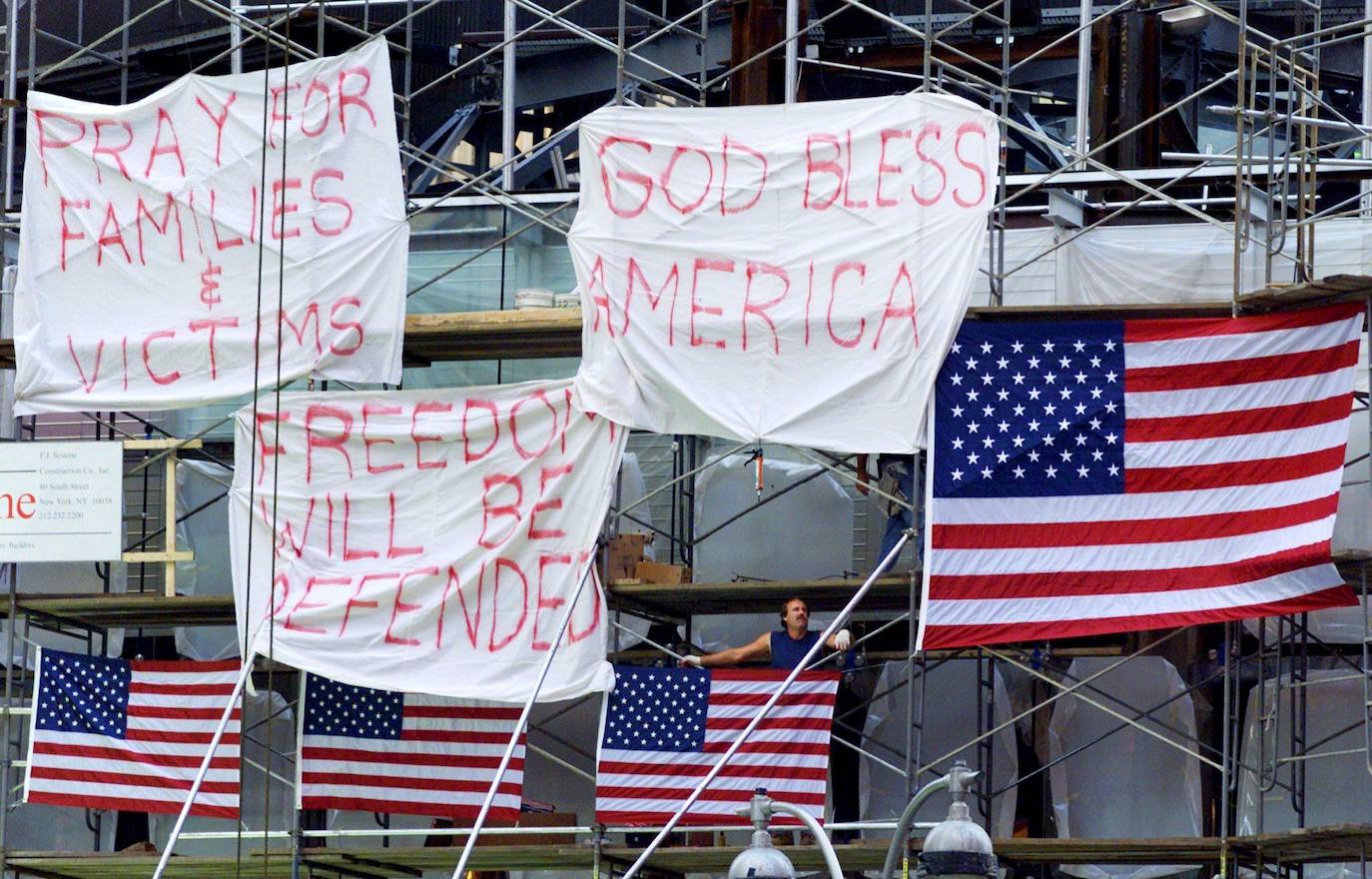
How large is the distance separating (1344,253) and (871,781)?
4.76 meters

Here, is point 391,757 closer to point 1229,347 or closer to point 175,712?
point 175,712

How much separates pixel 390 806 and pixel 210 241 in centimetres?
408

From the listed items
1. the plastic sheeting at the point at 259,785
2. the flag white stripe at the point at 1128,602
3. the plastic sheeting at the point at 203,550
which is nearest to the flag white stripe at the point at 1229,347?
the flag white stripe at the point at 1128,602

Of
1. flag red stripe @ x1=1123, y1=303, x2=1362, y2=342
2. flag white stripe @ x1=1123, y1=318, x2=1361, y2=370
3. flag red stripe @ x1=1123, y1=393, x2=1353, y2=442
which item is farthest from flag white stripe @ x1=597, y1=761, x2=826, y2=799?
flag red stripe @ x1=1123, y1=303, x2=1362, y2=342

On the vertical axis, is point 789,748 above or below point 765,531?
below

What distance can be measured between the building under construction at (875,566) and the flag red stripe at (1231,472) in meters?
0.58

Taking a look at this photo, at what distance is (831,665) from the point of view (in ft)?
64.4

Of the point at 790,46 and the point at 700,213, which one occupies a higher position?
the point at 790,46

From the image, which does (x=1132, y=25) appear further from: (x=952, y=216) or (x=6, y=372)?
(x=6, y=372)

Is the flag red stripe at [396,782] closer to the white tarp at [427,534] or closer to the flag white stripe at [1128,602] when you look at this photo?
the white tarp at [427,534]

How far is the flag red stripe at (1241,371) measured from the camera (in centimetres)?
1791

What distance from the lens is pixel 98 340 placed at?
66.9 feet

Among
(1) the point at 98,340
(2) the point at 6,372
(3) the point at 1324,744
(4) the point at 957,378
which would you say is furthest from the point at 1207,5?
(2) the point at 6,372

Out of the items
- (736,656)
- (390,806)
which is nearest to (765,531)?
(736,656)
